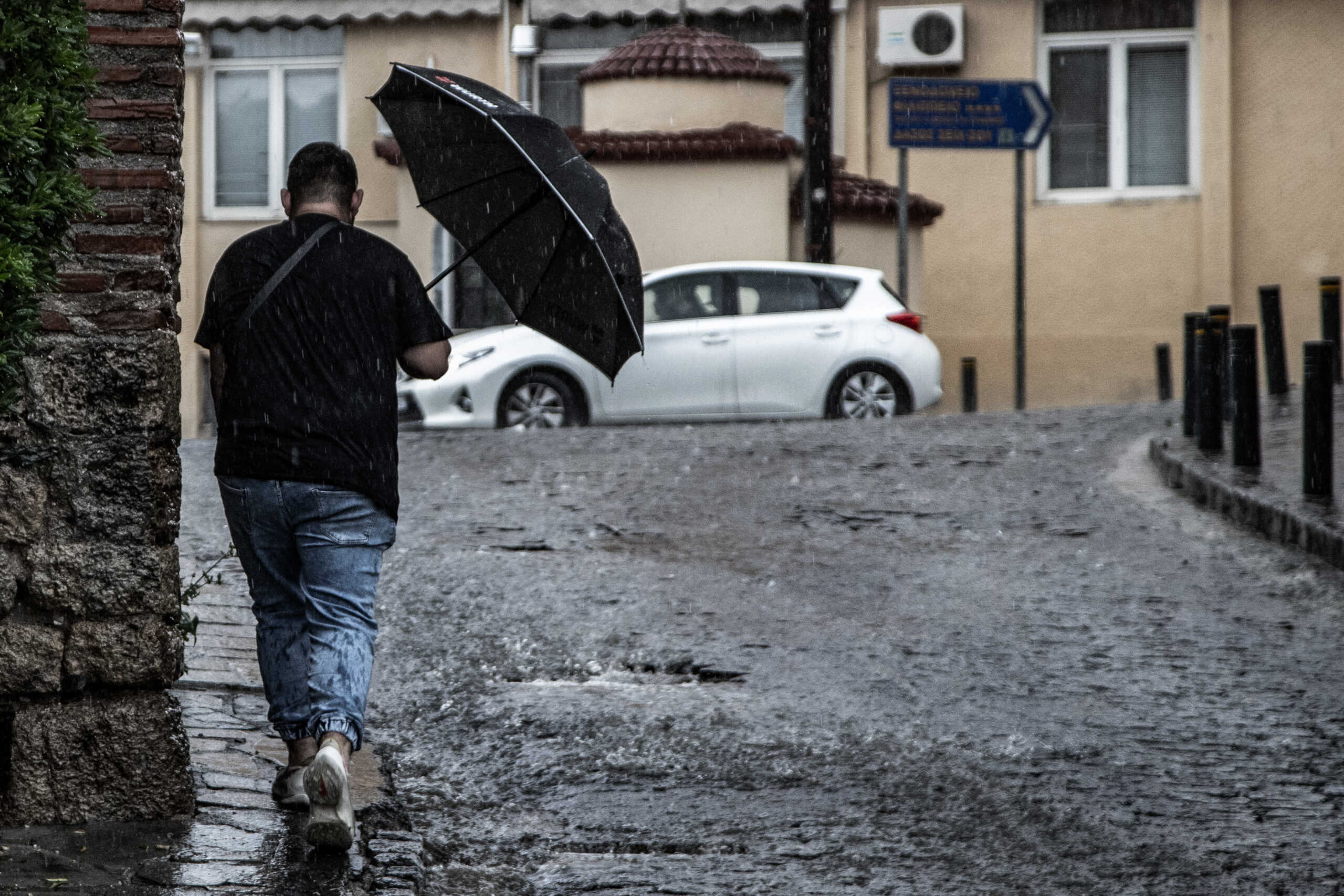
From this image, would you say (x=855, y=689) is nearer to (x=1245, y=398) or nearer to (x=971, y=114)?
(x=1245, y=398)

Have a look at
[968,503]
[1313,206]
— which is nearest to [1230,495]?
[968,503]

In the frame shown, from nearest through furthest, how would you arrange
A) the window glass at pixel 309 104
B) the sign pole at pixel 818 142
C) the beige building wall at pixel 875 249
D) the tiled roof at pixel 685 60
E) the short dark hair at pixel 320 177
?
the short dark hair at pixel 320 177, the sign pole at pixel 818 142, the tiled roof at pixel 685 60, the beige building wall at pixel 875 249, the window glass at pixel 309 104

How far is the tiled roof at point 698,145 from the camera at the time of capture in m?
20.7

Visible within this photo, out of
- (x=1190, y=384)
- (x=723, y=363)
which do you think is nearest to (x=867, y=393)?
(x=723, y=363)

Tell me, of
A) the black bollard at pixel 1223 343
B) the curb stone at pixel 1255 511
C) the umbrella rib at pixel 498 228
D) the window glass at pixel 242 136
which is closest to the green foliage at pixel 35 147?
the umbrella rib at pixel 498 228

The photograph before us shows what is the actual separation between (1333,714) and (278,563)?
3.59 m

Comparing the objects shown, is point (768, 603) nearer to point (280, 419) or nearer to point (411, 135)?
point (411, 135)

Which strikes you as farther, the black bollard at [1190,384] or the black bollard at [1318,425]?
the black bollard at [1190,384]

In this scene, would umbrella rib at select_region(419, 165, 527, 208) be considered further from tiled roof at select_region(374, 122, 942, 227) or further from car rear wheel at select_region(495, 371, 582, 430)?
tiled roof at select_region(374, 122, 942, 227)

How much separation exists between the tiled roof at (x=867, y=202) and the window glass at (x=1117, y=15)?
325 centimetres

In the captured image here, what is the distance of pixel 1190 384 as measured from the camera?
13898 millimetres

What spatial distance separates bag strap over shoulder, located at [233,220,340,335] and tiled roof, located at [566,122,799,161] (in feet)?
52.5

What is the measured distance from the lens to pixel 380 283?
15.9ft

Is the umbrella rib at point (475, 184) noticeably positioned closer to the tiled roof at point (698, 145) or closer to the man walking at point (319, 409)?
the man walking at point (319, 409)
